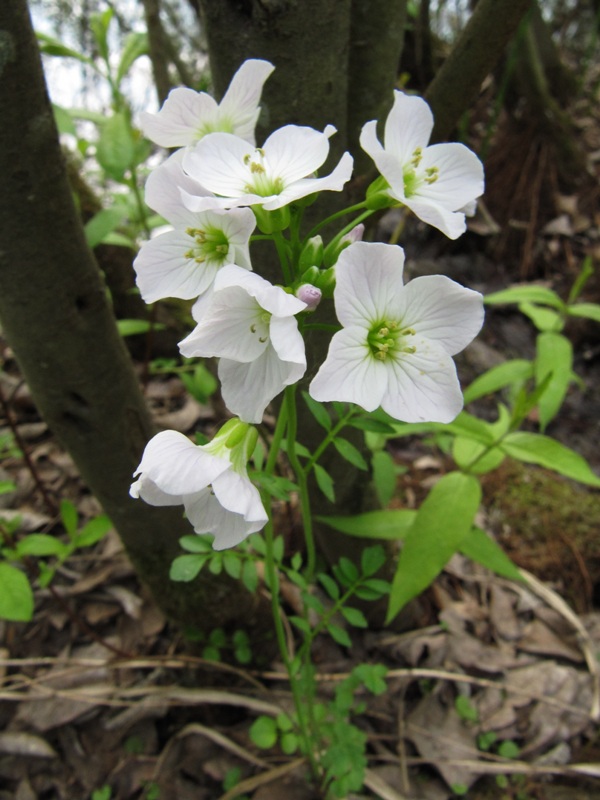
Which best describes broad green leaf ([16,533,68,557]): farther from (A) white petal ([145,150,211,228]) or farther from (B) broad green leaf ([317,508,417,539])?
(A) white petal ([145,150,211,228])

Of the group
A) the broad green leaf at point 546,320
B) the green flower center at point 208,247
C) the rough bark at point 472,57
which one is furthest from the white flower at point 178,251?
the broad green leaf at point 546,320

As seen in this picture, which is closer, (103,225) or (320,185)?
(320,185)

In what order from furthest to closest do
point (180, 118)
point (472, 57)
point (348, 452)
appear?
point (472, 57) → point (348, 452) → point (180, 118)

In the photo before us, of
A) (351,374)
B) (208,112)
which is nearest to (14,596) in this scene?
(351,374)

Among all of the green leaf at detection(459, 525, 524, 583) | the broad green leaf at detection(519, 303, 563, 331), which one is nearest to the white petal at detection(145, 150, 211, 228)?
the green leaf at detection(459, 525, 524, 583)

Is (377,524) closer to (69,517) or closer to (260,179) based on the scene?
(69,517)

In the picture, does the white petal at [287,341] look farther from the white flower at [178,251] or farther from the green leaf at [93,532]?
the green leaf at [93,532]
